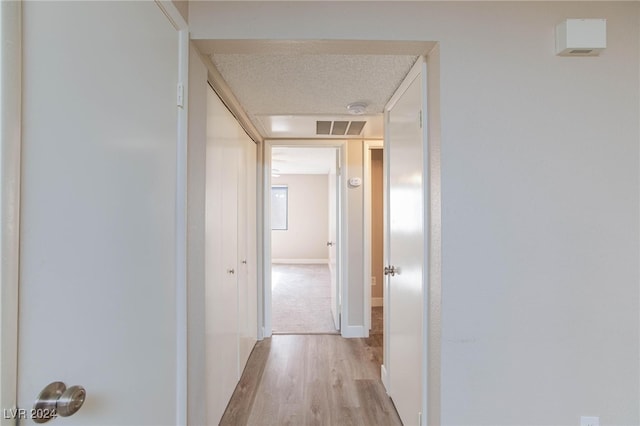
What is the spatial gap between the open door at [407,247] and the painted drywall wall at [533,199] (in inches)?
6.6

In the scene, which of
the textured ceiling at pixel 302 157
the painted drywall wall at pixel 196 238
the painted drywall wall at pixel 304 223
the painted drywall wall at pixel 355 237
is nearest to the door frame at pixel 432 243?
the painted drywall wall at pixel 196 238

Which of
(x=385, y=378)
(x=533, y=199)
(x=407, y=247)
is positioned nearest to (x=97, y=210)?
(x=407, y=247)

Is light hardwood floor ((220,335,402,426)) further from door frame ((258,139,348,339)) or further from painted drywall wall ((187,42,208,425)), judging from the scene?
painted drywall wall ((187,42,208,425))

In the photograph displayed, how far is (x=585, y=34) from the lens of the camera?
45.4 inches

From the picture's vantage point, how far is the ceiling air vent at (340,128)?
2.56 metres

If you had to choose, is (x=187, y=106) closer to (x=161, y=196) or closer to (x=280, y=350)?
(x=161, y=196)

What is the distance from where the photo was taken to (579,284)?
1.22m

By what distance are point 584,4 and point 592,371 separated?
1.58 meters

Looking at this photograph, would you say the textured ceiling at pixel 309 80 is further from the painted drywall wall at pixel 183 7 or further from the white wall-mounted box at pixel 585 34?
the white wall-mounted box at pixel 585 34

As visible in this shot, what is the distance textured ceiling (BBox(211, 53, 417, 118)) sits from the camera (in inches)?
57.2

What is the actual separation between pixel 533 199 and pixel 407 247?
0.65m

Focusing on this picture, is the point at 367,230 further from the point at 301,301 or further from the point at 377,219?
the point at 301,301

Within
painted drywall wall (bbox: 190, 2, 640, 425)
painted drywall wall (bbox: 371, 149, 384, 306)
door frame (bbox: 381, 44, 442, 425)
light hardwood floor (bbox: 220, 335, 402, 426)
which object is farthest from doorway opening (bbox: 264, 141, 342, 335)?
painted drywall wall (bbox: 190, 2, 640, 425)

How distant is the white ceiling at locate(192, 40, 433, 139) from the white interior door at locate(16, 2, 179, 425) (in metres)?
0.46
